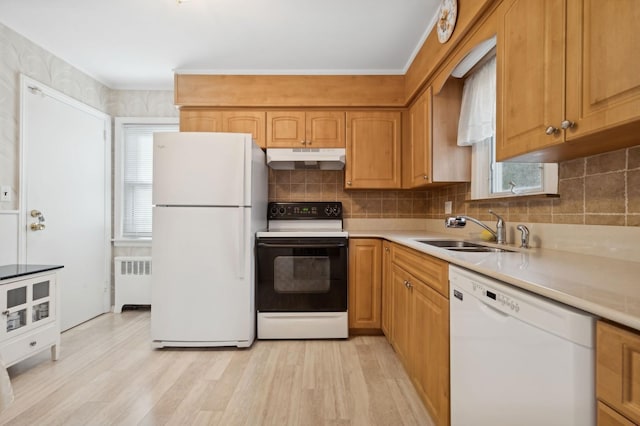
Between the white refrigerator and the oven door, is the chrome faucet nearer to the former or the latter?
the oven door

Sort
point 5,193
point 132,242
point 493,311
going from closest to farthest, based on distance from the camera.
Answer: point 493,311
point 5,193
point 132,242

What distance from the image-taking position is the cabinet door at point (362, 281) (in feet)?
9.14

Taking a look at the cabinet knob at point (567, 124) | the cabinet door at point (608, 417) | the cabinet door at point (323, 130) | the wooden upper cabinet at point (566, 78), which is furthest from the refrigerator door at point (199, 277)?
the cabinet door at point (608, 417)

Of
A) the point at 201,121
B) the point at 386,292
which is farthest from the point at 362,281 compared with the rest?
the point at 201,121

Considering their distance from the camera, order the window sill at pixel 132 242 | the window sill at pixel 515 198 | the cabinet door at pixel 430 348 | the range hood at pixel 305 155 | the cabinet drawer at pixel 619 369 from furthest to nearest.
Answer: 1. the window sill at pixel 132 242
2. the range hood at pixel 305 155
3. the window sill at pixel 515 198
4. the cabinet door at pixel 430 348
5. the cabinet drawer at pixel 619 369

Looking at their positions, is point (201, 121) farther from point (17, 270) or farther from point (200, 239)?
point (17, 270)

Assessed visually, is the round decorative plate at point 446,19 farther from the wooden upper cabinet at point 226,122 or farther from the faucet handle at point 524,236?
the wooden upper cabinet at point 226,122

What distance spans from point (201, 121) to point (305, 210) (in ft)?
4.24

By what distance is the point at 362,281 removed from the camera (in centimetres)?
279

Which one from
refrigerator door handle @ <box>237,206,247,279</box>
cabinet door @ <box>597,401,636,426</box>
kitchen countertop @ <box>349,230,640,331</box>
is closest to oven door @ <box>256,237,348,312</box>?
refrigerator door handle @ <box>237,206,247,279</box>

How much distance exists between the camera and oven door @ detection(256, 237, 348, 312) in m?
2.70

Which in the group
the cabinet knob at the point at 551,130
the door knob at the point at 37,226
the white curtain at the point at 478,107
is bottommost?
the door knob at the point at 37,226

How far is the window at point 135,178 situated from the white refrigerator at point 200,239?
123cm

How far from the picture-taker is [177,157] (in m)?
2.51
